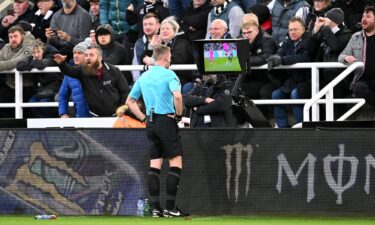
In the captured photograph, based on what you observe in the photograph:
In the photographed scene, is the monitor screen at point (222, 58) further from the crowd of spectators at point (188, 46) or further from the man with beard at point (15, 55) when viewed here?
the man with beard at point (15, 55)

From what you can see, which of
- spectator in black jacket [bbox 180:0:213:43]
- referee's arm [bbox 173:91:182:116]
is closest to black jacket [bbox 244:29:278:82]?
spectator in black jacket [bbox 180:0:213:43]

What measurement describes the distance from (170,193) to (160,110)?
3.35 ft

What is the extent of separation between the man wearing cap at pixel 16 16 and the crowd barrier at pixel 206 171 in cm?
685

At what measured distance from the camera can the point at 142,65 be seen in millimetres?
19578

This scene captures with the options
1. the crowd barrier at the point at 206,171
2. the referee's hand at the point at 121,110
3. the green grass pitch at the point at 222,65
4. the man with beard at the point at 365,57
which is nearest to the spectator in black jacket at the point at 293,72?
the man with beard at the point at 365,57

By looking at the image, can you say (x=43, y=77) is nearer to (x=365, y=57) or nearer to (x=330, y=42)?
(x=330, y=42)

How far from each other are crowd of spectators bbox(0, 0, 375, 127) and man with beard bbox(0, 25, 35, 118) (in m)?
0.02

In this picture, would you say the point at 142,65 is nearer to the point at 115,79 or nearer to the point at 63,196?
the point at 115,79

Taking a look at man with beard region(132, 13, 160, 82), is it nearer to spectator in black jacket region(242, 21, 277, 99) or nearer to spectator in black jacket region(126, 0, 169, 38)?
spectator in black jacket region(126, 0, 169, 38)

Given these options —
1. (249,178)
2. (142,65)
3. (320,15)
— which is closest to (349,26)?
(320,15)

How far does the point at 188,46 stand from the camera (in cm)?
1956

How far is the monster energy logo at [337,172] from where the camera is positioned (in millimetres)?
15477

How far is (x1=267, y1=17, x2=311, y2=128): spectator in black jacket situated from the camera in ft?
60.6

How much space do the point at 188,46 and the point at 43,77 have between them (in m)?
2.65
